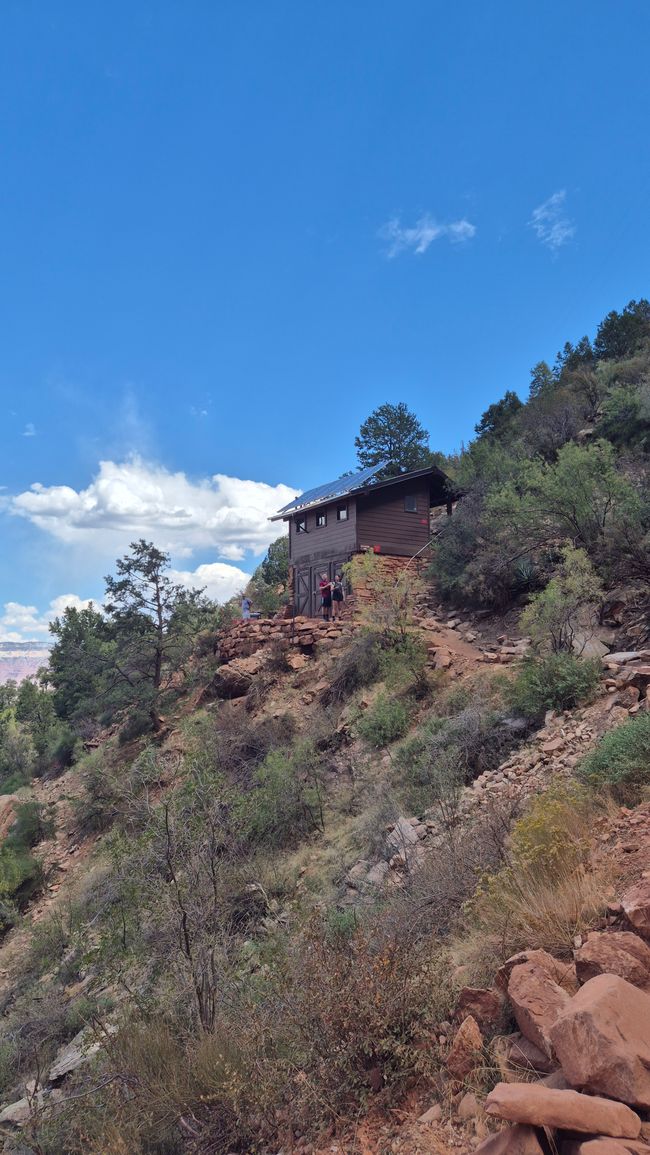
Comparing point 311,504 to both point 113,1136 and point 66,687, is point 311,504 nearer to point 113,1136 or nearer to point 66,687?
point 66,687

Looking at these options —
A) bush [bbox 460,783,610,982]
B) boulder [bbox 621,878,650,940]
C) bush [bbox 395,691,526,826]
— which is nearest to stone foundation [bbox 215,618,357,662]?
bush [bbox 395,691,526,826]

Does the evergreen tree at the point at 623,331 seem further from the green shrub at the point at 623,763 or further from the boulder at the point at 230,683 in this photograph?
the green shrub at the point at 623,763

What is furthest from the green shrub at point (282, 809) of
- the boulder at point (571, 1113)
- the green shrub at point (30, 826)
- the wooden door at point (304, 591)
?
the wooden door at point (304, 591)

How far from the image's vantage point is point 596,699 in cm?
823

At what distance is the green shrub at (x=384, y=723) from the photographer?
1212 centimetres

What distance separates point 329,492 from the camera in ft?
79.9

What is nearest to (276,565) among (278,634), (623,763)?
(278,634)

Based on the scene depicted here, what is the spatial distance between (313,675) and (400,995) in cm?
1419

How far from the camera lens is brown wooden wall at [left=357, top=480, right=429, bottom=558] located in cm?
2291

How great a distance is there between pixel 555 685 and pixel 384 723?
4.21 metres

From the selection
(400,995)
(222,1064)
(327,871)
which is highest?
(400,995)

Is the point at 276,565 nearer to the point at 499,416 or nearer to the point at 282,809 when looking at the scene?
the point at 499,416

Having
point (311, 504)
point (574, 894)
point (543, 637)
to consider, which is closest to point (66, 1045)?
point (574, 894)

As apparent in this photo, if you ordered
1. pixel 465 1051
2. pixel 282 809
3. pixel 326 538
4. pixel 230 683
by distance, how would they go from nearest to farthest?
pixel 465 1051
pixel 282 809
pixel 230 683
pixel 326 538
